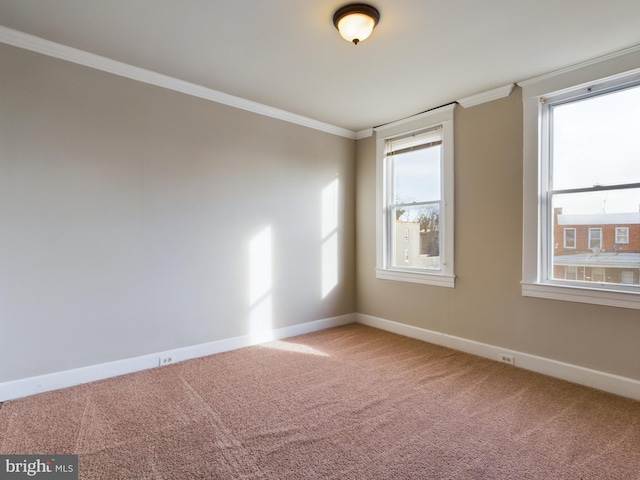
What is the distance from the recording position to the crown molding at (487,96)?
324 centimetres

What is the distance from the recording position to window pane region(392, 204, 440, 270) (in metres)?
3.97

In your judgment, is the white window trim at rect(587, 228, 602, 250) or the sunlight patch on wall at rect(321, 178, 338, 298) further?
the sunlight patch on wall at rect(321, 178, 338, 298)

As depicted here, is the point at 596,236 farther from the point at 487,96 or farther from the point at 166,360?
the point at 166,360

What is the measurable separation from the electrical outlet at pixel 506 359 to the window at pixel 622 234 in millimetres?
1358

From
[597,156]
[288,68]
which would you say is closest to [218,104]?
[288,68]

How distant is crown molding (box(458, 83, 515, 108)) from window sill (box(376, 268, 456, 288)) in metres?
1.83

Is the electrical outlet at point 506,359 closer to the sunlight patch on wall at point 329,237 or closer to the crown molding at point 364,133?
the sunlight patch on wall at point 329,237

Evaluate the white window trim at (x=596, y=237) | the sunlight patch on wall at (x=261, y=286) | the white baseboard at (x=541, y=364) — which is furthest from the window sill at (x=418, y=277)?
the sunlight patch on wall at (x=261, y=286)

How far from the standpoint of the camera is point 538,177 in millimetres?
3076

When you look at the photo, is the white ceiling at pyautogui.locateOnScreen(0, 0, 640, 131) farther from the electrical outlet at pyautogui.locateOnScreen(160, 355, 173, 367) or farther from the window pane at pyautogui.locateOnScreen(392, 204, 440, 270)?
the electrical outlet at pyautogui.locateOnScreen(160, 355, 173, 367)

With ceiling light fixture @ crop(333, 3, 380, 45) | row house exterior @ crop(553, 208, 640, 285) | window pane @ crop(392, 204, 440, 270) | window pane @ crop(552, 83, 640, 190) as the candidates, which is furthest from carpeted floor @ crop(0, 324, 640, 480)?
ceiling light fixture @ crop(333, 3, 380, 45)

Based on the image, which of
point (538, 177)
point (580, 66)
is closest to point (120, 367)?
point (538, 177)

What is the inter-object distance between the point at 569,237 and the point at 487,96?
156cm

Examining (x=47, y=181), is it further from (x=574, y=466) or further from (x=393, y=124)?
(x=574, y=466)
